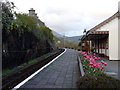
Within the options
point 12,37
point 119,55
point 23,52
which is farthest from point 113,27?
point 12,37

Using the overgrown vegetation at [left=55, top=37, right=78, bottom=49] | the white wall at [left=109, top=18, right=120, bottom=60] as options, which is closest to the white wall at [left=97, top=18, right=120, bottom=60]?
the white wall at [left=109, top=18, right=120, bottom=60]

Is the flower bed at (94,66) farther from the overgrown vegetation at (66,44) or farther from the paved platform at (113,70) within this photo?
the overgrown vegetation at (66,44)

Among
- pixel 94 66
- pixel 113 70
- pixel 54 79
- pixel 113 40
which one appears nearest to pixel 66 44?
pixel 113 40

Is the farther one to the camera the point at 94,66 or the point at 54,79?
the point at 54,79

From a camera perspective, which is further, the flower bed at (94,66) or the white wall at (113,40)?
the white wall at (113,40)

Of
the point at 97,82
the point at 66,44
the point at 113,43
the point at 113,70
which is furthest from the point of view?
the point at 66,44

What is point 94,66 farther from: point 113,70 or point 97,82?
point 113,70

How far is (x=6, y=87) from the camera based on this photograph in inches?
196

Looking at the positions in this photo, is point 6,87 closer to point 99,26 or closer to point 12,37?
point 12,37

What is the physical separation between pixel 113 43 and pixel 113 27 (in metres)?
1.55

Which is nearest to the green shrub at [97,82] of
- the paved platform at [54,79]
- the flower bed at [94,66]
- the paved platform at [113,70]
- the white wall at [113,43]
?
the flower bed at [94,66]

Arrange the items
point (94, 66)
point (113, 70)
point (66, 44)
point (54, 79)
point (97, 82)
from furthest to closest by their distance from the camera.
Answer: point (66, 44)
point (113, 70)
point (54, 79)
point (94, 66)
point (97, 82)

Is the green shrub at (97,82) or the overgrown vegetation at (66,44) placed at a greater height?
the overgrown vegetation at (66,44)

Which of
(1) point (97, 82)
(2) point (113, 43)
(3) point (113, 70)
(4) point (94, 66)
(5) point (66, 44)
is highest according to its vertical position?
(5) point (66, 44)
